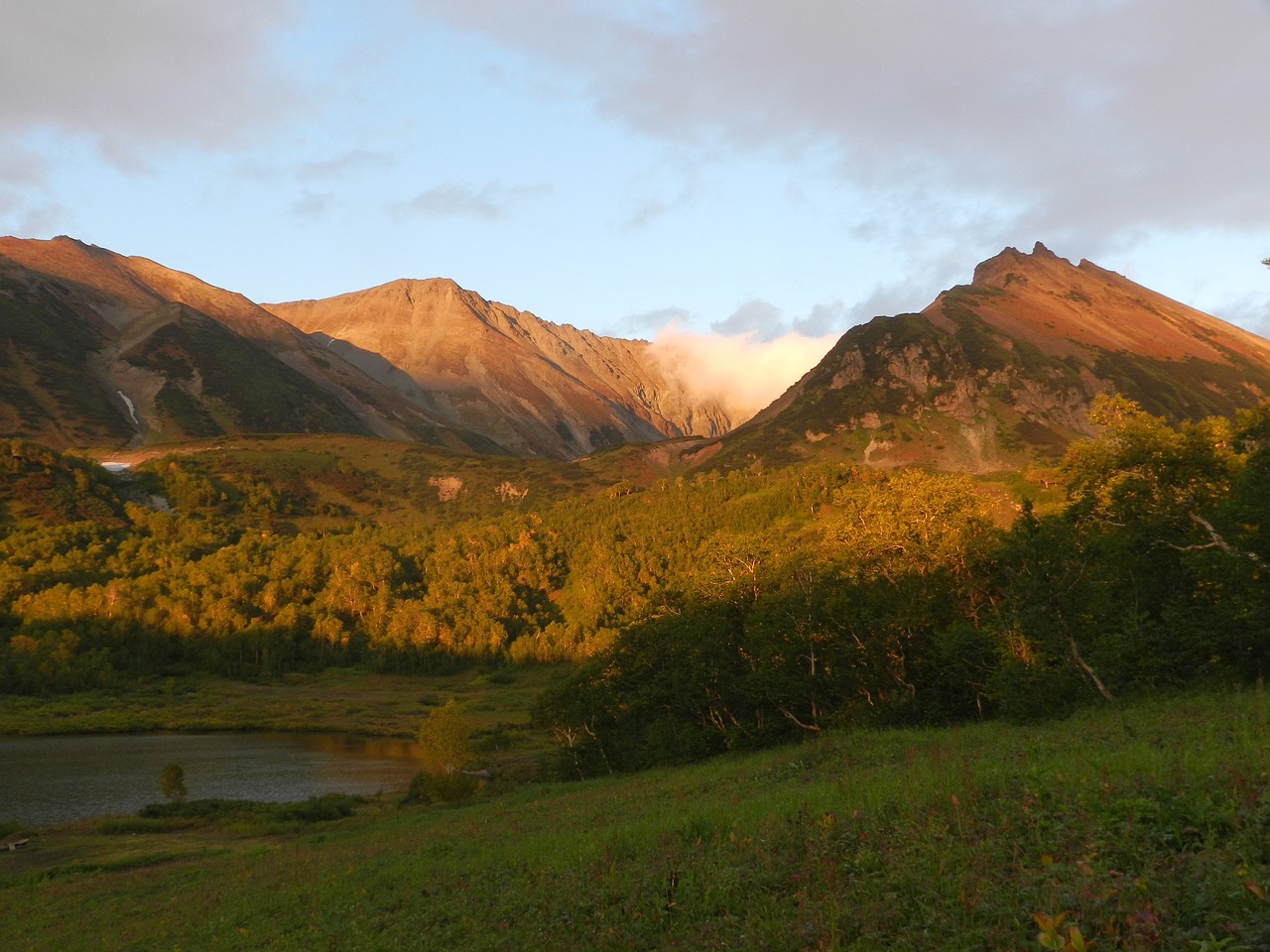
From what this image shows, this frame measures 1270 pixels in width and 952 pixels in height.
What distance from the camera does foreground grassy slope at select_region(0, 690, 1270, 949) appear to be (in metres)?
9.32

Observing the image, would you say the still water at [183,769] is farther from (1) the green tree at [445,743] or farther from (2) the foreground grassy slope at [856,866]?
(2) the foreground grassy slope at [856,866]

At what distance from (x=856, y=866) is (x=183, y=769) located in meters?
101

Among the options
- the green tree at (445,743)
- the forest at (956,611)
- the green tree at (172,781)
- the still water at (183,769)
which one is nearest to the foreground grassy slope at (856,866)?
the forest at (956,611)

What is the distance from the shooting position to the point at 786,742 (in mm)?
48094

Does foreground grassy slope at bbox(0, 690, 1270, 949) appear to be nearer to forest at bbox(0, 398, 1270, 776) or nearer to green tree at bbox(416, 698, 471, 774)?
forest at bbox(0, 398, 1270, 776)

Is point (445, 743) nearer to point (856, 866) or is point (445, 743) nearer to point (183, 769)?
point (183, 769)

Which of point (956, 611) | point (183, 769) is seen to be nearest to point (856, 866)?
point (956, 611)

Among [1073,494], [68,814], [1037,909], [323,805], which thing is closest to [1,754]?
[68,814]

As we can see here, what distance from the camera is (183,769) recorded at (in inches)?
3693

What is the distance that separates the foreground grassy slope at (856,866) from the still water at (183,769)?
51772mm

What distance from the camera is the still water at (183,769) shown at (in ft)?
252

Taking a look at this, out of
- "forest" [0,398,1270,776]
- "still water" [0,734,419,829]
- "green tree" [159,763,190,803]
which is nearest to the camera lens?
"forest" [0,398,1270,776]

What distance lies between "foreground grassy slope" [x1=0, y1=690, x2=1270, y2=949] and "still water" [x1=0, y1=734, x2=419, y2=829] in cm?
5177

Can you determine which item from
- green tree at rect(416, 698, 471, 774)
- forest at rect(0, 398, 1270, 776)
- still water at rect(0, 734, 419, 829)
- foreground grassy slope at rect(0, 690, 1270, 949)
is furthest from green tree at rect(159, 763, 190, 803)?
foreground grassy slope at rect(0, 690, 1270, 949)
